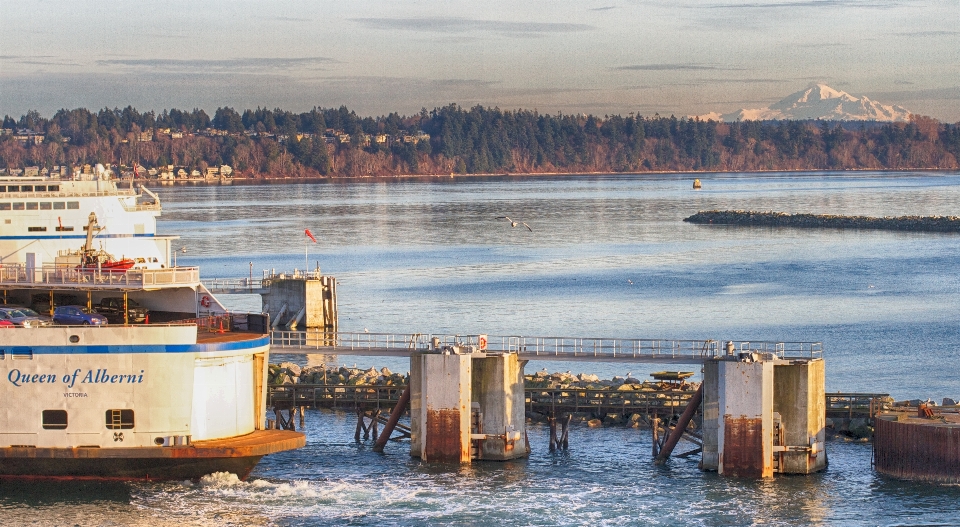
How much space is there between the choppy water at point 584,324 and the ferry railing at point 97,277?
17.7ft

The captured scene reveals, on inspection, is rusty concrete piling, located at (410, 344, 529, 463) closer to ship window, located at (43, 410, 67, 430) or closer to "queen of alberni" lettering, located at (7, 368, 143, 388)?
"queen of alberni" lettering, located at (7, 368, 143, 388)

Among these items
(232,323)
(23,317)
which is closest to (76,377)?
(23,317)

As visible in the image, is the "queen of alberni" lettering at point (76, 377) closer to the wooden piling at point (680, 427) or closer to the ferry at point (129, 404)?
the ferry at point (129, 404)

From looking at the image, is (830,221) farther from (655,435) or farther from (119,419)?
(119,419)

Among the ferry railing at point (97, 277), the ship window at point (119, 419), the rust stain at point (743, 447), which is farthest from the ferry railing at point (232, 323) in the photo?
the rust stain at point (743, 447)

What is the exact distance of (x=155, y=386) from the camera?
117 ft

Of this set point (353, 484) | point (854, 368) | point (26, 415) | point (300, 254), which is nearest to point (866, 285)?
point (854, 368)

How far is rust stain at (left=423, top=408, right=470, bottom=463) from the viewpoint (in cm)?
3941

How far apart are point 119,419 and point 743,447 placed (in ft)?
51.4

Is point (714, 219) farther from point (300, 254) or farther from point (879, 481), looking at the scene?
point (879, 481)

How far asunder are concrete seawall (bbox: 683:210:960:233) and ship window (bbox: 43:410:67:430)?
129028 millimetres

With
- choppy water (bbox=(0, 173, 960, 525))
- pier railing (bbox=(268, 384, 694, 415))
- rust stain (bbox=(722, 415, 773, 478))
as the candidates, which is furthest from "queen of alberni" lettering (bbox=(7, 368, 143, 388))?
rust stain (bbox=(722, 415, 773, 478))

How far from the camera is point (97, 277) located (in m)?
39.3

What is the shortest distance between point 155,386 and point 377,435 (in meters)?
11.0
